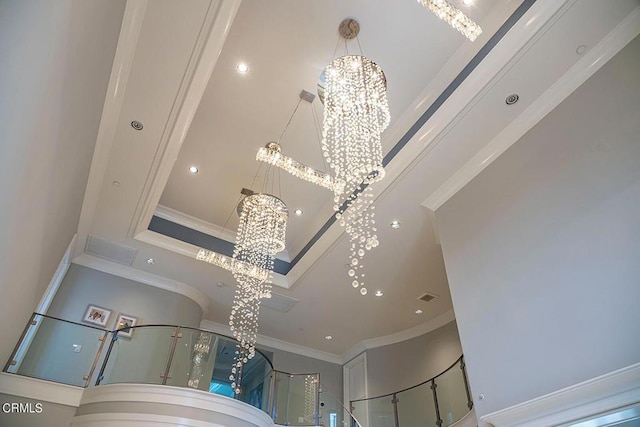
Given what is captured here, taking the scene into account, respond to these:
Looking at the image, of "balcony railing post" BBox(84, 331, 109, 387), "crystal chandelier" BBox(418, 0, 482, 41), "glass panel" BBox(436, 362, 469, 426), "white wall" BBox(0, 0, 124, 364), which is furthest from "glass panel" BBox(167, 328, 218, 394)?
"crystal chandelier" BBox(418, 0, 482, 41)

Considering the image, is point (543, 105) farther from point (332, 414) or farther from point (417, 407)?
point (332, 414)

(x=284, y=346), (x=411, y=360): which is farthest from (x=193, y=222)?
(x=411, y=360)

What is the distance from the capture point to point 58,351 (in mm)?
5781

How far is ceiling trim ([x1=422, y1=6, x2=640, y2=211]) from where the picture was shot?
160 inches

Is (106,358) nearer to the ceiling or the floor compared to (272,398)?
nearer to the ceiling

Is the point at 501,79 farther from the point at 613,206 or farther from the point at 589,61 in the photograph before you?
the point at 613,206

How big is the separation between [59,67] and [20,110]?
625mm

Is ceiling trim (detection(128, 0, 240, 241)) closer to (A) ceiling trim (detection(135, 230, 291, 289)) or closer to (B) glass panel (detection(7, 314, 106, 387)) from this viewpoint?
(A) ceiling trim (detection(135, 230, 291, 289))

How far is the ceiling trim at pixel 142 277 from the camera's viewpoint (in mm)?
7301

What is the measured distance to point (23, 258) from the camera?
3.81 meters

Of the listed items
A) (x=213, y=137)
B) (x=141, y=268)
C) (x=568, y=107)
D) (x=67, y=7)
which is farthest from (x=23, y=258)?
(x=568, y=107)

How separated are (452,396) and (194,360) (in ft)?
12.3

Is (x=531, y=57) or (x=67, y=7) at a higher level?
(x=531, y=57)

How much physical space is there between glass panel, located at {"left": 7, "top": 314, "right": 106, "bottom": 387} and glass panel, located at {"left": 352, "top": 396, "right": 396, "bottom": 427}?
15.9 ft
